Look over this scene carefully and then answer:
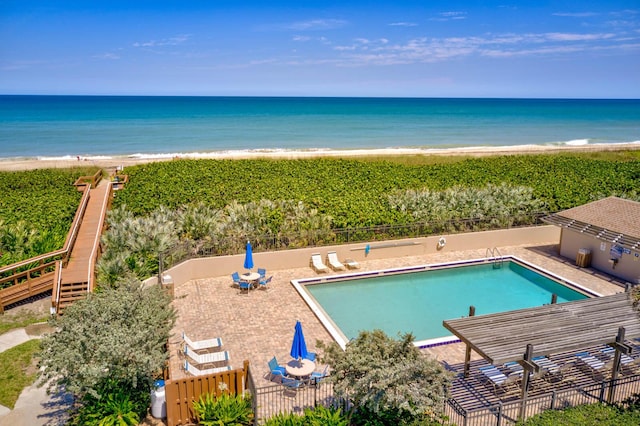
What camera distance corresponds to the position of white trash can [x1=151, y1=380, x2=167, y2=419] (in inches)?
448

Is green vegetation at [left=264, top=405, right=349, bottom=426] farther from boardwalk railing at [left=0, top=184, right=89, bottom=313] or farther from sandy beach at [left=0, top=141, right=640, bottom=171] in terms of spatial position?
sandy beach at [left=0, top=141, right=640, bottom=171]

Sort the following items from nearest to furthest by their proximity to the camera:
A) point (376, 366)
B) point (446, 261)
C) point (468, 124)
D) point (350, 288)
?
1. point (376, 366)
2. point (350, 288)
3. point (446, 261)
4. point (468, 124)

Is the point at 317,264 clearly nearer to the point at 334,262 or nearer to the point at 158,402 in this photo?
the point at 334,262

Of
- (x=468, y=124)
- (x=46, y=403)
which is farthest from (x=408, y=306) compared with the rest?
(x=468, y=124)

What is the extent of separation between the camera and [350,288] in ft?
65.7

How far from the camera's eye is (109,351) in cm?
999

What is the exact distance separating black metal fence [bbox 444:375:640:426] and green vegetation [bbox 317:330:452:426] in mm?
753

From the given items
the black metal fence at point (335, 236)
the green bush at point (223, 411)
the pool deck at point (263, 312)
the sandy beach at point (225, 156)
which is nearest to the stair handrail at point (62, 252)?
the black metal fence at point (335, 236)

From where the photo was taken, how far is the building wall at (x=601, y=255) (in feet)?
64.7

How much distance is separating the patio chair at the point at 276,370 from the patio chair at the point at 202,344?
1980 mm

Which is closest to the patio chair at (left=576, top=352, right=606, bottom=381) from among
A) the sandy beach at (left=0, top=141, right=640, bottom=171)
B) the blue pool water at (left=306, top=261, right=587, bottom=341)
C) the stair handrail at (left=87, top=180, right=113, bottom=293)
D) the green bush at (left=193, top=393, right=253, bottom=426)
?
the blue pool water at (left=306, top=261, right=587, bottom=341)

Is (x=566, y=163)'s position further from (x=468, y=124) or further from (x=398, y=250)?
(x=468, y=124)

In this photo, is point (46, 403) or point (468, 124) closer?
point (46, 403)

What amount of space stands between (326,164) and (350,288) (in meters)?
18.5
